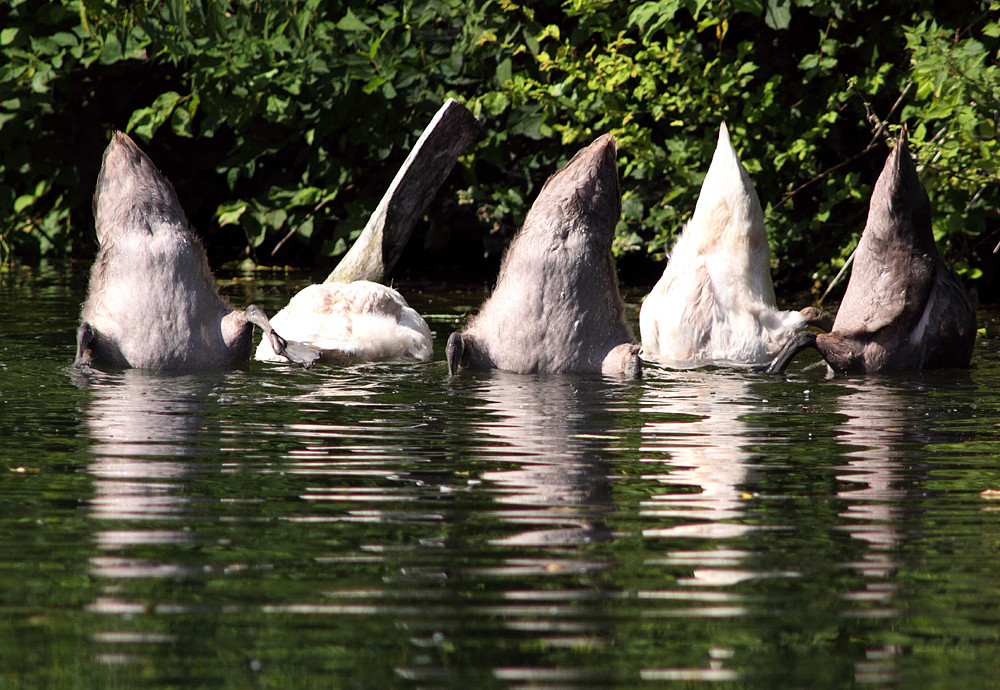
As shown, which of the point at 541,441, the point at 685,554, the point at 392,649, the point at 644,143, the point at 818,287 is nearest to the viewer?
the point at 392,649

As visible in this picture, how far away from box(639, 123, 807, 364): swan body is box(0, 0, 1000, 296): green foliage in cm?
169

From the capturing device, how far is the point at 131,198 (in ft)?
21.4

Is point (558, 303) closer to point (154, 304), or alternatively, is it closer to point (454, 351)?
point (454, 351)

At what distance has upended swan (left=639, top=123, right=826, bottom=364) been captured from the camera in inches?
260

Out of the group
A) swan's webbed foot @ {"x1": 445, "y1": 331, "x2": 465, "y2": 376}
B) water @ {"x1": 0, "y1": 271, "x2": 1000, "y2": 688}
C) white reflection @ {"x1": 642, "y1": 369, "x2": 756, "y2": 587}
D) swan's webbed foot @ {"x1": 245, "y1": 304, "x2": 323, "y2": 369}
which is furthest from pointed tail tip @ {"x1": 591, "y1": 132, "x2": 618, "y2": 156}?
Result: swan's webbed foot @ {"x1": 245, "y1": 304, "x2": 323, "y2": 369}

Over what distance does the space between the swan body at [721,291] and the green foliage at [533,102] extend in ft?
5.54

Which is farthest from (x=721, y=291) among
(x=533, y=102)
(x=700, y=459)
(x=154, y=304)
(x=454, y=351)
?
(x=533, y=102)

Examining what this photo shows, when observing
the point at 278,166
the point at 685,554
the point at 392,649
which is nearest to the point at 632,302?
the point at 278,166

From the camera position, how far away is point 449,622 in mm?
2920

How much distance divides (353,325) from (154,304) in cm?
99

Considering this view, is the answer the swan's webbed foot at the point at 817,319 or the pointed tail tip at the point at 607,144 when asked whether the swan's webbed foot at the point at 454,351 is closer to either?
the pointed tail tip at the point at 607,144

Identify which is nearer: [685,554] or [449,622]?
[449,622]

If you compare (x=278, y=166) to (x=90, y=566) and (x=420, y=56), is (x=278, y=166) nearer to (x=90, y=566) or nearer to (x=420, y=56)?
(x=420, y=56)

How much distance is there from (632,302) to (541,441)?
16.6 ft
